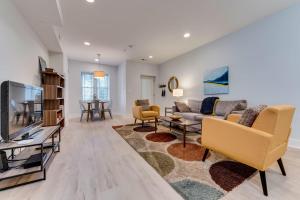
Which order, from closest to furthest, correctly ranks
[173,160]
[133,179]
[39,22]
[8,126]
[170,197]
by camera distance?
[170,197]
[8,126]
[133,179]
[173,160]
[39,22]

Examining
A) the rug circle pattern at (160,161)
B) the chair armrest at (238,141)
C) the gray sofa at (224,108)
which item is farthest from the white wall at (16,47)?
the gray sofa at (224,108)

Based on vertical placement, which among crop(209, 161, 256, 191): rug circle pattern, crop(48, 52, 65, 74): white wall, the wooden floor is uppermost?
crop(48, 52, 65, 74): white wall

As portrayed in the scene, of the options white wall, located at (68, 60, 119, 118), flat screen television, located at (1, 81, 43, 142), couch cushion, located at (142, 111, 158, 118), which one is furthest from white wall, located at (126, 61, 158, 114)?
flat screen television, located at (1, 81, 43, 142)

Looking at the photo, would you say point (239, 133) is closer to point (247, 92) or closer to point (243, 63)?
point (247, 92)

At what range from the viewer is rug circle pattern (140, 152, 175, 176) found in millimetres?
1754

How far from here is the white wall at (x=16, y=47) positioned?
1.86m

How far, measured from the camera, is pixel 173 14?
2.79 metres

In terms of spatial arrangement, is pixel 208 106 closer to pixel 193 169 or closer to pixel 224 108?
pixel 224 108

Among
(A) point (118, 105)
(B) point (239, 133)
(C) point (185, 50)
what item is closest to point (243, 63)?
(C) point (185, 50)

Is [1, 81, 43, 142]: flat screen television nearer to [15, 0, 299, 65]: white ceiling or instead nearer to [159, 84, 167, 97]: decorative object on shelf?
[15, 0, 299, 65]: white ceiling

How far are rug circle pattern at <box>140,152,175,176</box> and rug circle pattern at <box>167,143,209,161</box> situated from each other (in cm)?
20

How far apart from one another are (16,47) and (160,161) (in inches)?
114

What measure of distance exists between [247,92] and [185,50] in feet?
8.51

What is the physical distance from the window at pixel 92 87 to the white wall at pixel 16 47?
385 centimetres
